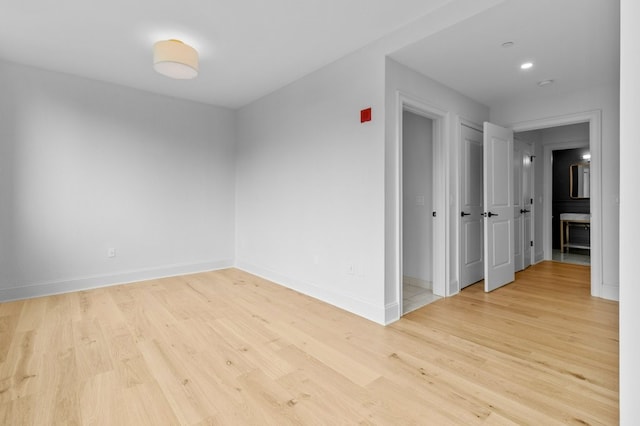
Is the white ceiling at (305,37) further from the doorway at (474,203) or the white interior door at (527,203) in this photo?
the white interior door at (527,203)

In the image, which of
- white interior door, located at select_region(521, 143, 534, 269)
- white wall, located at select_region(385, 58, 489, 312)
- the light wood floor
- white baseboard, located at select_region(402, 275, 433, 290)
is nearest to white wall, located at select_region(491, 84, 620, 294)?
the light wood floor

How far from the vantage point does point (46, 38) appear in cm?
295

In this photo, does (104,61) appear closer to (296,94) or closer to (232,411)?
(296,94)

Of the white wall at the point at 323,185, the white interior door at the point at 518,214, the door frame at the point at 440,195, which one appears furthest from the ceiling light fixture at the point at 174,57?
the white interior door at the point at 518,214

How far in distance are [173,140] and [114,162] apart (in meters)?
0.82

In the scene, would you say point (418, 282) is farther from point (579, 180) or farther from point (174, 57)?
point (579, 180)

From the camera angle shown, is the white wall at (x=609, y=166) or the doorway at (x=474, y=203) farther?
the doorway at (x=474, y=203)

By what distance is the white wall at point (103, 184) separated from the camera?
3494mm

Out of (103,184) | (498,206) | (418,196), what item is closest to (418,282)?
(418,196)

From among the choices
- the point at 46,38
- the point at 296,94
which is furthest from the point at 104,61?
the point at 296,94

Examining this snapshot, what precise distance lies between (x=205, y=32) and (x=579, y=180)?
7825mm

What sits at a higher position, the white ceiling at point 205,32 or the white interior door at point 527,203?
the white ceiling at point 205,32

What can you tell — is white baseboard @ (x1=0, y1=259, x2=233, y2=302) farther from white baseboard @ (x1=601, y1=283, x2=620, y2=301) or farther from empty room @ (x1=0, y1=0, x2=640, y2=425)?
white baseboard @ (x1=601, y1=283, x2=620, y2=301)

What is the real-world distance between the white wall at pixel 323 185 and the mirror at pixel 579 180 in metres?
6.38
